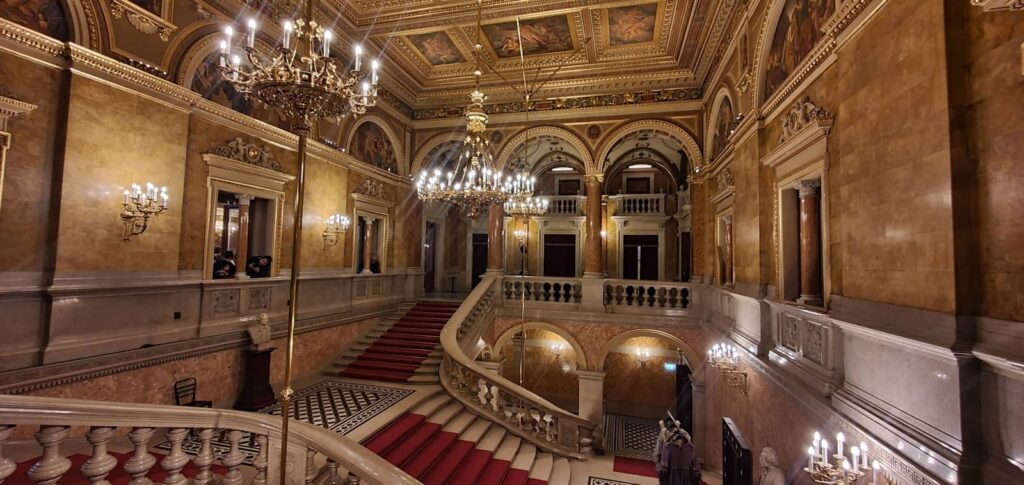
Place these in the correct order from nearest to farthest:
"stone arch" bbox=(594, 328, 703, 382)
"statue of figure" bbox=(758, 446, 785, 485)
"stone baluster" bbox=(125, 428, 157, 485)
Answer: "stone baluster" bbox=(125, 428, 157, 485) < "statue of figure" bbox=(758, 446, 785, 485) < "stone arch" bbox=(594, 328, 703, 382)

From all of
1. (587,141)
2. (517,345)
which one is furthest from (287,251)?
(517,345)

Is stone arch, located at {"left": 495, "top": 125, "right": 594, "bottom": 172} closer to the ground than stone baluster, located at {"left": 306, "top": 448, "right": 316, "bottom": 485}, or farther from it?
farther from it

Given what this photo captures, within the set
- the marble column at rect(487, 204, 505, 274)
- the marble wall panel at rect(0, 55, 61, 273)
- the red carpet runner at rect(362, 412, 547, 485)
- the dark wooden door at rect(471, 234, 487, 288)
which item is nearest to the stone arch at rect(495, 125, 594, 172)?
the marble column at rect(487, 204, 505, 274)

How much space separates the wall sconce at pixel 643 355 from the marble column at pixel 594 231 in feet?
15.3

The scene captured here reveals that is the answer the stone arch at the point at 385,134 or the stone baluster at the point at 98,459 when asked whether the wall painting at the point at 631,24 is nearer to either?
the stone arch at the point at 385,134

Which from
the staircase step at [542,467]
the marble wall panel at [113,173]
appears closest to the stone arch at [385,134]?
the marble wall panel at [113,173]

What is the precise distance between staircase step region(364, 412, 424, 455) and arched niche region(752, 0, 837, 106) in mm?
7132

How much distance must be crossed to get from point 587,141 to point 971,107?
907 centimetres

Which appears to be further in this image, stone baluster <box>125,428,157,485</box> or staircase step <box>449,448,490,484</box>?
staircase step <box>449,448,490,484</box>

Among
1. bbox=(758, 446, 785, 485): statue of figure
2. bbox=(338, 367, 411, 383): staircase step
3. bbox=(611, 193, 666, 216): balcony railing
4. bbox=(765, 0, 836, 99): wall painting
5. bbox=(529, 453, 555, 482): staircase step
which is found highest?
bbox=(765, 0, 836, 99): wall painting

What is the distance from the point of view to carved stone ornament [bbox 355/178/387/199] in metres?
10.5

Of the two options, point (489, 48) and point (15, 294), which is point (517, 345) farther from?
point (15, 294)

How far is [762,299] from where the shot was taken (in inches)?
237

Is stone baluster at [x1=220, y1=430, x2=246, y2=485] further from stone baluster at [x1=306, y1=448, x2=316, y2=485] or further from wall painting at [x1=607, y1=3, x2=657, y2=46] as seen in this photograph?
wall painting at [x1=607, y1=3, x2=657, y2=46]
